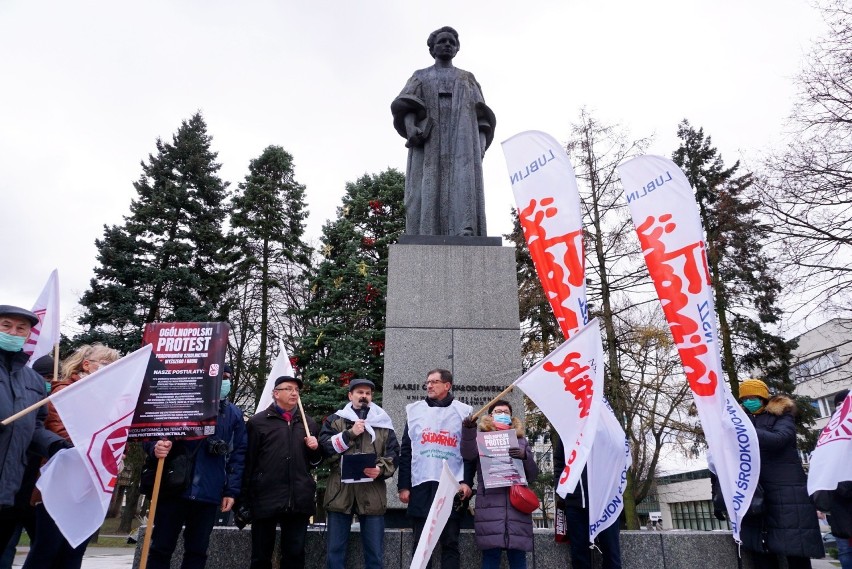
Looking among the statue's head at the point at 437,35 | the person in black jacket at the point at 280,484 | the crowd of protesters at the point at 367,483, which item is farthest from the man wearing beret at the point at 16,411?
the statue's head at the point at 437,35

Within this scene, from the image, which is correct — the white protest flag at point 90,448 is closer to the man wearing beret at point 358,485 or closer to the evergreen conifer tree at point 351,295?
the man wearing beret at point 358,485

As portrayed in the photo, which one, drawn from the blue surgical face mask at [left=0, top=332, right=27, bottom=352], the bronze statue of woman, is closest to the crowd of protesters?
the blue surgical face mask at [left=0, top=332, right=27, bottom=352]

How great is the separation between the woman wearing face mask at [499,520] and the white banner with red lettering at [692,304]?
Answer: 163cm

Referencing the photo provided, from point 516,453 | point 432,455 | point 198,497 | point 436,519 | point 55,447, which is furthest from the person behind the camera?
point 432,455

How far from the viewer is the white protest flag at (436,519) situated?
4.47 metres

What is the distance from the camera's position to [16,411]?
394 cm

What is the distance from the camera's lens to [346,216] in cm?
2608

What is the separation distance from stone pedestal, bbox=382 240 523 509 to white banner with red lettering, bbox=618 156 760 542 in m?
1.95

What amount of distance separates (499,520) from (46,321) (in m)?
4.68

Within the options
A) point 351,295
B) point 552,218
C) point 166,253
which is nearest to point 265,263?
point 166,253

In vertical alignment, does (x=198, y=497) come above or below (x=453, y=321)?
below

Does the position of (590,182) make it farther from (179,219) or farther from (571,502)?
(179,219)

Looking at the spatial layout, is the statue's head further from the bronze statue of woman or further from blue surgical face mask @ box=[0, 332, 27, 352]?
blue surgical face mask @ box=[0, 332, 27, 352]

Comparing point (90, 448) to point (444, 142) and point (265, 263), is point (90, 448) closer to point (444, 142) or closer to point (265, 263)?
point (444, 142)
